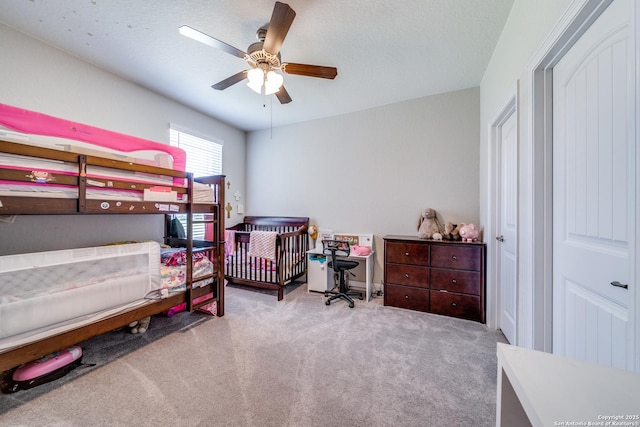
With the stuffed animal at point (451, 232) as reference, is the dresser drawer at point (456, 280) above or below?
below

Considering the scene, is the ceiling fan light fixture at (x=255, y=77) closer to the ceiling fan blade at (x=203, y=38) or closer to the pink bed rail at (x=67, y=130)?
the ceiling fan blade at (x=203, y=38)

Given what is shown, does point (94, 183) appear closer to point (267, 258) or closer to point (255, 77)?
point (255, 77)

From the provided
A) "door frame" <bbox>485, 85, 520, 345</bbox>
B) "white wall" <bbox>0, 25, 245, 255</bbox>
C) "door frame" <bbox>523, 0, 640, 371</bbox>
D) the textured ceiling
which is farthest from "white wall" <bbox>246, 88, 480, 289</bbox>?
"white wall" <bbox>0, 25, 245, 255</bbox>

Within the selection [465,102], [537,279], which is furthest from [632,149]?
[465,102]

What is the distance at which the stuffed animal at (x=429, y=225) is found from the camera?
2890 mm

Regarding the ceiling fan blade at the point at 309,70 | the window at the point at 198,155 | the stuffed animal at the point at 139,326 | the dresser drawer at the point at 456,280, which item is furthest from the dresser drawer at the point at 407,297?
the window at the point at 198,155

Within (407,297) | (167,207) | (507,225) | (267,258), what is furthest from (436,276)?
(167,207)

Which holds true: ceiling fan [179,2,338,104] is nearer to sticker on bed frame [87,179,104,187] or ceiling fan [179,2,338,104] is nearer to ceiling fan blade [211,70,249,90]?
ceiling fan blade [211,70,249,90]

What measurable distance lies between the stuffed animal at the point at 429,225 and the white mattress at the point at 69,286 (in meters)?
2.84

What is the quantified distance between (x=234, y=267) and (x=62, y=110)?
95.5 inches

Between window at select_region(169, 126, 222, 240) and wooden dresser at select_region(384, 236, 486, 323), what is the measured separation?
2747 millimetres

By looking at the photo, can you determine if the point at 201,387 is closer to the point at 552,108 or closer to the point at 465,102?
the point at 552,108

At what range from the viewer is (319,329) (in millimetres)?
2281

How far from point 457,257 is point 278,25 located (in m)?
2.65
